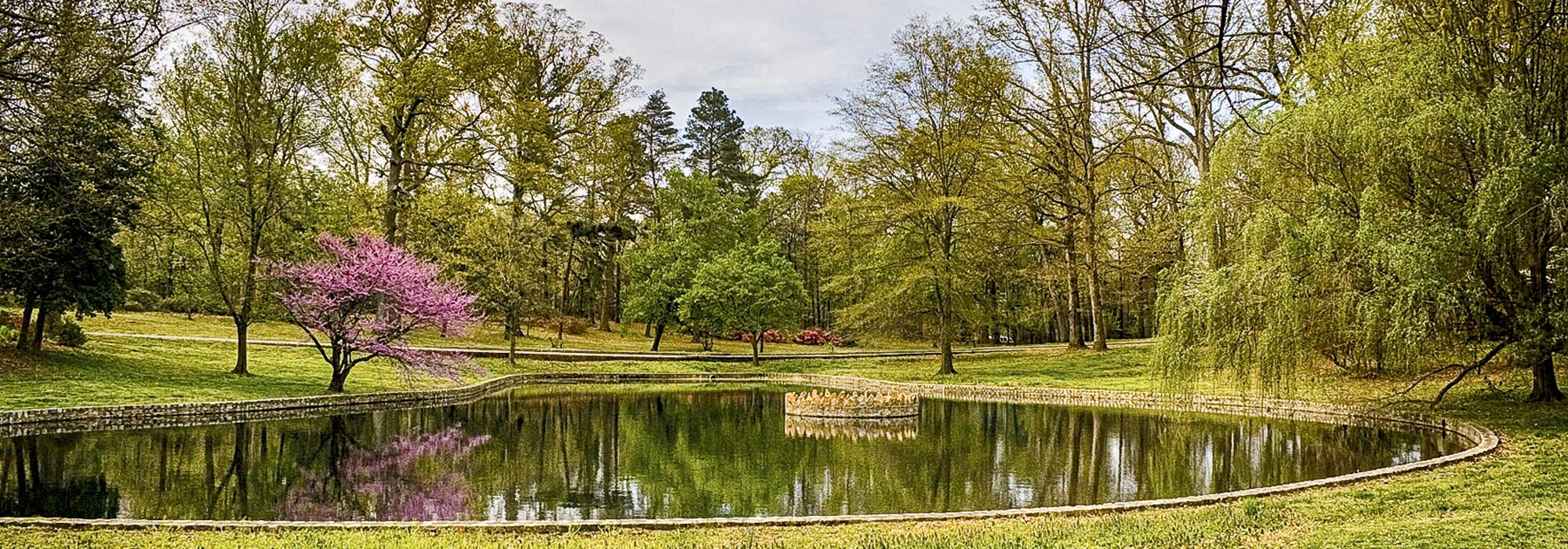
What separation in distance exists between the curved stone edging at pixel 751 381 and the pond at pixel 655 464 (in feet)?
2.64

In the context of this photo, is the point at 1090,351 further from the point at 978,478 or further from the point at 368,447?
the point at 368,447

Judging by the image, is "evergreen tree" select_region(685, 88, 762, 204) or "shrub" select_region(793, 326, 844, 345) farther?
"evergreen tree" select_region(685, 88, 762, 204)

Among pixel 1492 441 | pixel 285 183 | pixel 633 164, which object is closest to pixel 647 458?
pixel 1492 441

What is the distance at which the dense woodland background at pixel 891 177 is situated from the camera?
1248 cm

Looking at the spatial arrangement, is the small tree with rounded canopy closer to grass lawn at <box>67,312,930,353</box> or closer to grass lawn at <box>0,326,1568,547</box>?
grass lawn at <box>67,312,930,353</box>

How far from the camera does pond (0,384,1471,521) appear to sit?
10.4 m

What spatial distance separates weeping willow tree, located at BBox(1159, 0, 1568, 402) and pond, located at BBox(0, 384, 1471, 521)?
1.73 meters

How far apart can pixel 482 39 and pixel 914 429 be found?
20331 millimetres

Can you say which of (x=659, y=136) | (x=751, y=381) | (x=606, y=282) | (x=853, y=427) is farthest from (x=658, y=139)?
(x=853, y=427)

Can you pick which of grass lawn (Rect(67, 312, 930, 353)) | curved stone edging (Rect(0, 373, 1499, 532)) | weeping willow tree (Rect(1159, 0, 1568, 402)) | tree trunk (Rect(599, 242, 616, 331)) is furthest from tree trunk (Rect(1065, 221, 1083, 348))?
tree trunk (Rect(599, 242, 616, 331))

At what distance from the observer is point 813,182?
5162 centimetres

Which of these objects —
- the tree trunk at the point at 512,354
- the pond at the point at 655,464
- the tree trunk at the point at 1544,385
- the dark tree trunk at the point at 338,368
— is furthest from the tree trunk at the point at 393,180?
the tree trunk at the point at 1544,385

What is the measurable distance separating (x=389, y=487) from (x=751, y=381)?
77.5 ft

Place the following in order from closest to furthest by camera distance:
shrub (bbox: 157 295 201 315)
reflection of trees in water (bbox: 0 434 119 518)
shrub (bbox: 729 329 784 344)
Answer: reflection of trees in water (bbox: 0 434 119 518) < shrub (bbox: 157 295 201 315) < shrub (bbox: 729 329 784 344)
